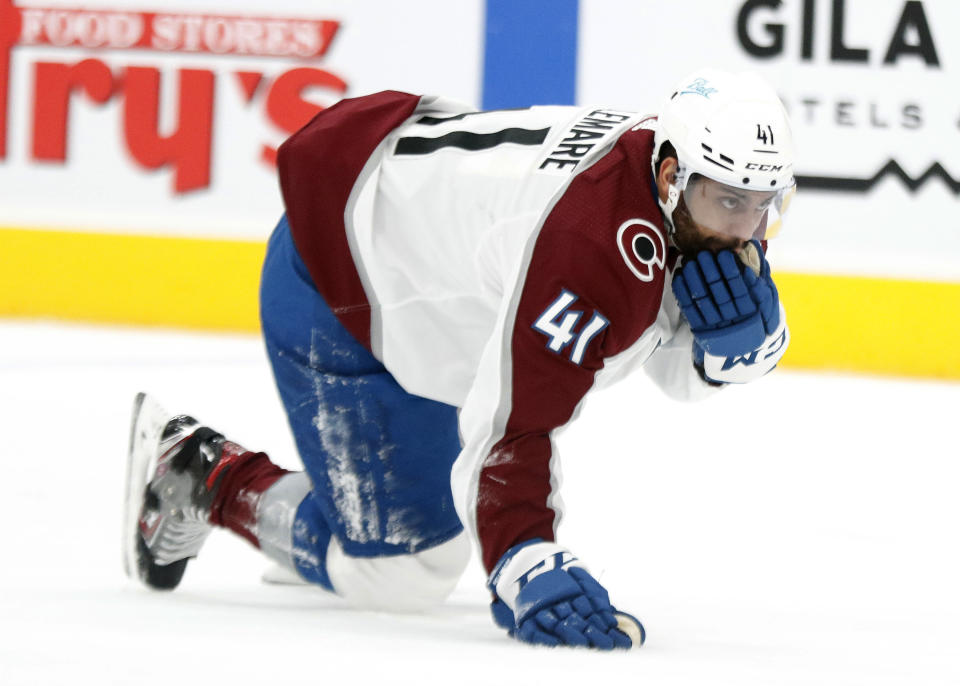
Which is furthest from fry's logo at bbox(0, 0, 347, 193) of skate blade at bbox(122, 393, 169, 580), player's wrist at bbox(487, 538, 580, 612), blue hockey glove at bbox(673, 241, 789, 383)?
player's wrist at bbox(487, 538, 580, 612)

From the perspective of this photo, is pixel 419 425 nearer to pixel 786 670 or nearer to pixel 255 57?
pixel 786 670

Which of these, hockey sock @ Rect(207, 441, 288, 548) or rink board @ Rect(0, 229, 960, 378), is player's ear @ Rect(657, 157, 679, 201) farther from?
rink board @ Rect(0, 229, 960, 378)

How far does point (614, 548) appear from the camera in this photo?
2.90m

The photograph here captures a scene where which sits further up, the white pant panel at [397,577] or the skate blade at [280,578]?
the white pant panel at [397,577]

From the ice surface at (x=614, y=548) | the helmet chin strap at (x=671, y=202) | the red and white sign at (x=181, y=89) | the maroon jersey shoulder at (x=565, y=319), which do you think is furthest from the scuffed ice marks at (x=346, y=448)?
the red and white sign at (x=181, y=89)

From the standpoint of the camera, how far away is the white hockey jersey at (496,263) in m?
1.88

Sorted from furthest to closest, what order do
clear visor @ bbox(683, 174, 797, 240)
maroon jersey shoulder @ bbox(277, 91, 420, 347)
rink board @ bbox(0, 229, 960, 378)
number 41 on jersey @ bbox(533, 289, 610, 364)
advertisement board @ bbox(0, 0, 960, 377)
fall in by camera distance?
rink board @ bbox(0, 229, 960, 378) → advertisement board @ bbox(0, 0, 960, 377) → maroon jersey shoulder @ bbox(277, 91, 420, 347) → clear visor @ bbox(683, 174, 797, 240) → number 41 on jersey @ bbox(533, 289, 610, 364)

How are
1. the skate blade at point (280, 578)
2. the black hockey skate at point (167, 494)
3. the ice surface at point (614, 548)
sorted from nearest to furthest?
the ice surface at point (614, 548) → the black hockey skate at point (167, 494) → the skate blade at point (280, 578)

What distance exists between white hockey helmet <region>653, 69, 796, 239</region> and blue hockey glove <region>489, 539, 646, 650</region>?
472mm

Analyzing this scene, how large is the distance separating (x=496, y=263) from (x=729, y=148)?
0.35 metres

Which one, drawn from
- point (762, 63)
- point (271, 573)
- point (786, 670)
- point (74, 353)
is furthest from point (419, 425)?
point (762, 63)

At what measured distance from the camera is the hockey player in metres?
1.89

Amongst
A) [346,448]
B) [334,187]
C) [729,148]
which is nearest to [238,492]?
[346,448]

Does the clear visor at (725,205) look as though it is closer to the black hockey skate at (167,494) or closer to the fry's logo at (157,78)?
the black hockey skate at (167,494)
